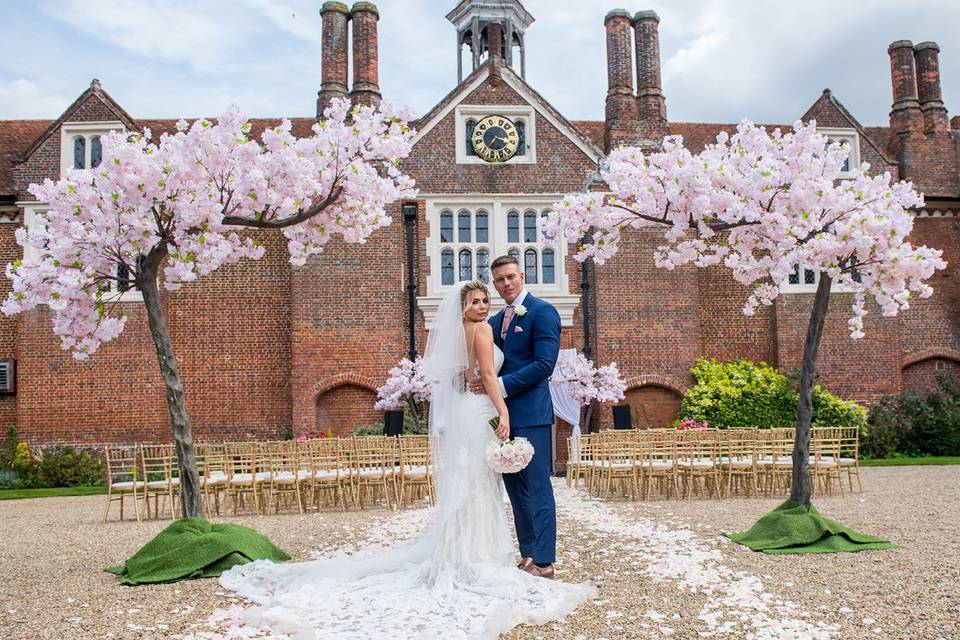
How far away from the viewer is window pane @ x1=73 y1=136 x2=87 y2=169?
18.8 metres

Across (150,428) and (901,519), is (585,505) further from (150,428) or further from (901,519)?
(150,428)

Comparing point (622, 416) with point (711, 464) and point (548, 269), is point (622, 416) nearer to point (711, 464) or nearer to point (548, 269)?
point (548, 269)

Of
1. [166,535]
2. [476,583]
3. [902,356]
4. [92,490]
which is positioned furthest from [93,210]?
[902,356]

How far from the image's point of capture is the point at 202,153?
732cm

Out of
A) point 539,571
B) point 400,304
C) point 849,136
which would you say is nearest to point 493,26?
point 400,304

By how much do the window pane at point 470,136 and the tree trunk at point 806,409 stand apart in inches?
472

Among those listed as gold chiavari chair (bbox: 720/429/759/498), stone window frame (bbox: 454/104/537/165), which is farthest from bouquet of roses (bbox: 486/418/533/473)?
stone window frame (bbox: 454/104/537/165)

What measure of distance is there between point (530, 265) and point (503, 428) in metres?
13.2

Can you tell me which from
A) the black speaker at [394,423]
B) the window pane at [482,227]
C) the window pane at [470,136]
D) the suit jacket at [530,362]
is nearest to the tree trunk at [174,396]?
the suit jacket at [530,362]

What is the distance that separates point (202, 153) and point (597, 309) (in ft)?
41.3

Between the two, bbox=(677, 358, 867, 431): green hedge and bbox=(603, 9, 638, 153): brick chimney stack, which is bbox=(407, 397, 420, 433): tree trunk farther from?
bbox=(603, 9, 638, 153): brick chimney stack

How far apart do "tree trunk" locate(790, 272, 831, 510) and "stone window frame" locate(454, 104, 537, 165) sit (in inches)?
459

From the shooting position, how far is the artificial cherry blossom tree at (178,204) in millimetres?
7172

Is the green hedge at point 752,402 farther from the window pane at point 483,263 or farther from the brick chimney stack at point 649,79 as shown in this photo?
the brick chimney stack at point 649,79
